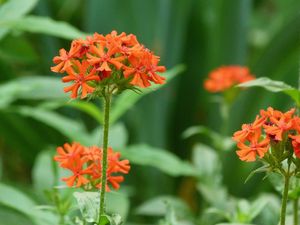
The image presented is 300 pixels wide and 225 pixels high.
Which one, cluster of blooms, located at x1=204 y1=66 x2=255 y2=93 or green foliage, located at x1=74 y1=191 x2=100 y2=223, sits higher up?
cluster of blooms, located at x1=204 y1=66 x2=255 y2=93

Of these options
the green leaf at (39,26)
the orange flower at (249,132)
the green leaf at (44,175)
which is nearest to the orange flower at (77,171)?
the orange flower at (249,132)

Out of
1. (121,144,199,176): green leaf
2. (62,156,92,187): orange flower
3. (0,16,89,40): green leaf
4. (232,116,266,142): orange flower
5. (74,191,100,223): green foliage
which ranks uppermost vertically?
(0,16,89,40): green leaf

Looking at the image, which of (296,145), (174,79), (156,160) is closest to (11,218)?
(156,160)

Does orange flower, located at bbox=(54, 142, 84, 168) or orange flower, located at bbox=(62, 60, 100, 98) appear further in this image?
orange flower, located at bbox=(54, 142, 84, 168)

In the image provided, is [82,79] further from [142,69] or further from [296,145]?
[296,145]

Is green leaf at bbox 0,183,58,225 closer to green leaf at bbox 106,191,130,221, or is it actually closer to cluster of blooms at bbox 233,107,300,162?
green leaf at bbox 106,191,130,221

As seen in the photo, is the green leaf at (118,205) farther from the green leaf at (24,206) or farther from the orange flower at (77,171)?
the orange flower at (77,171)

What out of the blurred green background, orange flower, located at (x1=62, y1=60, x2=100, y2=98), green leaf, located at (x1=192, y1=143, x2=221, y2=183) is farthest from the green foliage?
the blurred green background
